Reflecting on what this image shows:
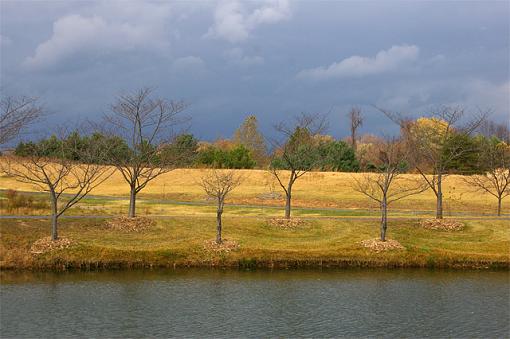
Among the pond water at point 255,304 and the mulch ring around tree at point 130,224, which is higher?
the mulch ring around tree at point 130,224

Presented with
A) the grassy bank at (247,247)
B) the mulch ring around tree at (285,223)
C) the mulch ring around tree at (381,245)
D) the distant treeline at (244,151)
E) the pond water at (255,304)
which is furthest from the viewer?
the distant treeline at (244,151)

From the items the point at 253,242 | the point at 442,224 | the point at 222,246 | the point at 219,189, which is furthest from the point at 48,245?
the point at 442,224

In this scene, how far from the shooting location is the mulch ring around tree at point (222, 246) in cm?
3713

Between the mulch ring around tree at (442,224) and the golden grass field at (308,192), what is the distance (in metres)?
14.0

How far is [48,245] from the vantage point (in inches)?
1394

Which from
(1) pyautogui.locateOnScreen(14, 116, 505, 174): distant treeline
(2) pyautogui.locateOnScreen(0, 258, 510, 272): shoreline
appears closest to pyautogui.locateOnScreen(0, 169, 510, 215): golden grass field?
(1) pyautogui.locateOnScreen(14, 116, 505, 174): distant treeline

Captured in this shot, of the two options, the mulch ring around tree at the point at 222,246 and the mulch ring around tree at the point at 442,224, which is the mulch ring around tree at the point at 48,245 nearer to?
the mulch ring around tree at the point at 222,246

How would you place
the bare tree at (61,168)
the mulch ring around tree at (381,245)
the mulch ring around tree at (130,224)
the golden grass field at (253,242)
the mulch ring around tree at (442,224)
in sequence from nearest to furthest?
the golden grass field at (253,242) < the bare tree at (61,168) < the mulch ring around tree at (381,245) < the mulch ring around tree at (130,224) < the mulch ring around tree at (442,224)

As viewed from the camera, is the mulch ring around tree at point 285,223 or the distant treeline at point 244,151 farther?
the distant treeline at point 244,151

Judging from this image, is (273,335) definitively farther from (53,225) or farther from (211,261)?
(53,225)

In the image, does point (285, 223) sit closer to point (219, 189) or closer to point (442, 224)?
point (219, 189)

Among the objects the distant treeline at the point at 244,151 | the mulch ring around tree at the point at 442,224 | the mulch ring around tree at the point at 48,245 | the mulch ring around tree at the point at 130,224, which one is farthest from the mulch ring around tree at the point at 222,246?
the mulch ring around tree at the point at 442,224

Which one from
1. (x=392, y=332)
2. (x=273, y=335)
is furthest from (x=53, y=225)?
(x=392, y=332)

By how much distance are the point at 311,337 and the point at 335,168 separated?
2982 inches
